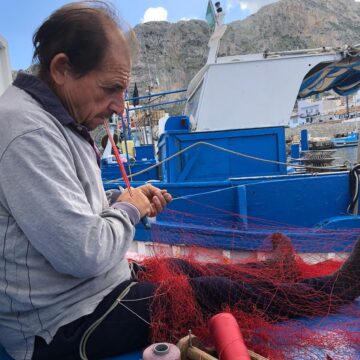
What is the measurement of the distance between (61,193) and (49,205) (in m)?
0.05

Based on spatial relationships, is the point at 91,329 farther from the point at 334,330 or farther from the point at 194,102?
the point at 194,102

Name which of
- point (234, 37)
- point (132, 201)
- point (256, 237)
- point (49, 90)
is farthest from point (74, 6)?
point (234, 37)

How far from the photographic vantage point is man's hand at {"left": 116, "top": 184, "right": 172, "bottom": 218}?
133cm

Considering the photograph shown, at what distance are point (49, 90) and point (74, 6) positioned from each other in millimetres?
303

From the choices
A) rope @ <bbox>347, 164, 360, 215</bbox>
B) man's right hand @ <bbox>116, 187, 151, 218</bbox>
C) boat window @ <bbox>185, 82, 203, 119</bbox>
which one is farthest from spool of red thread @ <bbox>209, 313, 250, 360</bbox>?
boat window @ <bbox>185, 82, 203, 119</bbox>

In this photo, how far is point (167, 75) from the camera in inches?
2854

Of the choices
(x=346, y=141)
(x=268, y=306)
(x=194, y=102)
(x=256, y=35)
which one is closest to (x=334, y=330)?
(x=268, y=306)

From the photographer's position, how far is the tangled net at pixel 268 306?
1.35m

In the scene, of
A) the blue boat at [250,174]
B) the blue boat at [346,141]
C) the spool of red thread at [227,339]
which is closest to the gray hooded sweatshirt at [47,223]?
the spool of red thread at [227,339]

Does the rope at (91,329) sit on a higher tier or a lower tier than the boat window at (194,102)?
lower

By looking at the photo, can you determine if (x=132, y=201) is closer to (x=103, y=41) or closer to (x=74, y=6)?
(x=103, y=41)

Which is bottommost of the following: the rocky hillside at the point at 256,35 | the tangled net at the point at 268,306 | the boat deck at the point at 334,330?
the boat deck at the point at 334,330

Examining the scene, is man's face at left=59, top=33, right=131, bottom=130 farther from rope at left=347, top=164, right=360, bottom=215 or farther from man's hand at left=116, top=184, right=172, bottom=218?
rope at left=347, top=164, right=360, bottom=215

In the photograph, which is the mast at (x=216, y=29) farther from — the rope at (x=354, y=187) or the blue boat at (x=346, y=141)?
the blue boat at (x=346, y=141)
